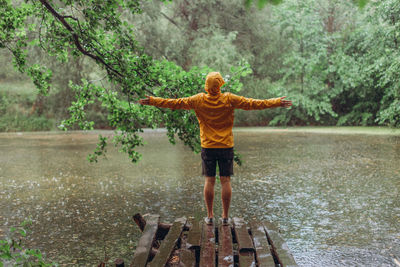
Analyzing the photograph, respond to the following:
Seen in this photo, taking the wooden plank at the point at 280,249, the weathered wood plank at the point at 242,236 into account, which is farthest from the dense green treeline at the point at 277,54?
the wooden plank at the point at 280,249

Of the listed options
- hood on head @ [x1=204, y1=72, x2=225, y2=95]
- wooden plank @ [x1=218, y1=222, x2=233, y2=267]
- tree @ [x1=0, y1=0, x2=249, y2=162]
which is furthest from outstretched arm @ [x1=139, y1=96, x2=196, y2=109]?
wooden plank @ [x1=218, y1=222, x2=233, y2=267]

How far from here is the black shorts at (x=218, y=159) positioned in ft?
15.5

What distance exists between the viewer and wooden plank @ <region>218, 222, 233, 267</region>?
3.62 metres

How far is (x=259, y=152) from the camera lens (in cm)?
1404

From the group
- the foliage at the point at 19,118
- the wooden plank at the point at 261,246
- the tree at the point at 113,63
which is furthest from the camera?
the foliage at the point at 19,118

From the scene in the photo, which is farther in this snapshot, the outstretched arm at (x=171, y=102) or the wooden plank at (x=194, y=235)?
the outstretched arm at (x=171, y=102)

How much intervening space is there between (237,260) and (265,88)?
85.0ft

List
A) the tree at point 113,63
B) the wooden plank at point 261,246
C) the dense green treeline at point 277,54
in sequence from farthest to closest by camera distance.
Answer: the dense green treeline at point 277,54 < the tree at point 113,63 < the wooden plank at point 261,246

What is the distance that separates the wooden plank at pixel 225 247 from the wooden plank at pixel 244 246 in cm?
9

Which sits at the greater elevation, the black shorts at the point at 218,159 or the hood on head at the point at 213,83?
the hood on head at the point at 213,83

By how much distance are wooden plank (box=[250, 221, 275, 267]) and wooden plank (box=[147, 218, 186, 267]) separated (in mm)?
809

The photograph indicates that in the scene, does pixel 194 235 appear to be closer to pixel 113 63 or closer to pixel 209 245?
pixel 209 245

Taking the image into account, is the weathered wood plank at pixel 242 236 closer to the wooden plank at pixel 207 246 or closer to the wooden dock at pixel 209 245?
the wooden dock at pixel 209 245

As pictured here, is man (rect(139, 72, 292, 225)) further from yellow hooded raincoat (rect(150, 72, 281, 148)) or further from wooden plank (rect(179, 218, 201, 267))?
wooden plank (rect(179, 218, 201, 267))
